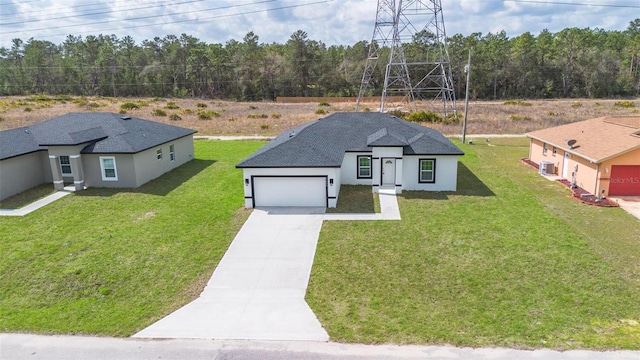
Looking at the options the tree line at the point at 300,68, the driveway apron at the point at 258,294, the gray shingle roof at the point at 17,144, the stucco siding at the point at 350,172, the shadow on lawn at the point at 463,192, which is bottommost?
the driveway apron at the point at 258,294

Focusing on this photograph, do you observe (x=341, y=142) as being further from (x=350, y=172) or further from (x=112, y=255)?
(x=112, y=255)

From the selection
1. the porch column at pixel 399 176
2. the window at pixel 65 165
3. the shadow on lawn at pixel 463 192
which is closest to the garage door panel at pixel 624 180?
the shadow on lawn at pixel 463 192

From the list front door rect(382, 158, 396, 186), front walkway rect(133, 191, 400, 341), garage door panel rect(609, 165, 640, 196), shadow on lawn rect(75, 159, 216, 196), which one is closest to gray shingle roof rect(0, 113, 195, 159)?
shadow on lawn rect(75, 159, 216, 196)

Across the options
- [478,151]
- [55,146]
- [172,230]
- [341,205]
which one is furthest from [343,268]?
[478,151]

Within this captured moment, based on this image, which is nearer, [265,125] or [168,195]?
[168,195]

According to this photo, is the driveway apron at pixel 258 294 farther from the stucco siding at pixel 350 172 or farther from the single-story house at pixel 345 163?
the stucco siding at pixel 350 172

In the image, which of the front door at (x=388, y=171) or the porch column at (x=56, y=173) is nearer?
the front door at (x=388, y=171)

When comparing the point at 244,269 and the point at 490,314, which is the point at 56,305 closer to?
the point at 244,269
